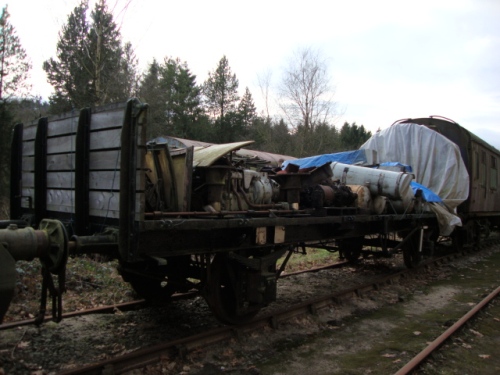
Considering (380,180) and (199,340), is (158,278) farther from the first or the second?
(380,180)

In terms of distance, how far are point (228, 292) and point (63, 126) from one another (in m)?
2.75

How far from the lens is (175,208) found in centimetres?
432

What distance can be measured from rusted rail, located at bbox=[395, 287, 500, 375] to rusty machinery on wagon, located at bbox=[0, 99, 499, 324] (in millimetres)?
1809

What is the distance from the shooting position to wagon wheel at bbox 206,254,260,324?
4824 mm

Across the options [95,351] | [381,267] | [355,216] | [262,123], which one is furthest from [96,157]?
[262,123]

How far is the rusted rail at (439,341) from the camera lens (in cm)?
414

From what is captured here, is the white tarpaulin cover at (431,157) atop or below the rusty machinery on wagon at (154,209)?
atop

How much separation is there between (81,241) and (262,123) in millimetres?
36635

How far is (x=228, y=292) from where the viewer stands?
5156 millimetres

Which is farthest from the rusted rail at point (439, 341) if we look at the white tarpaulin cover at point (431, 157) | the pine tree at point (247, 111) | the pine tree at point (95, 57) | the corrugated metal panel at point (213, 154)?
the pine tree at point (247, 111)

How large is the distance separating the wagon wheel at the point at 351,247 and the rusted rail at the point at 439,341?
2890mm

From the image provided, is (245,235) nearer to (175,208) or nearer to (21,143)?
(175,208)

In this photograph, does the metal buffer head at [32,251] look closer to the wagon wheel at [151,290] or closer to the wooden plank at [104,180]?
the wooden plank at [104,180]

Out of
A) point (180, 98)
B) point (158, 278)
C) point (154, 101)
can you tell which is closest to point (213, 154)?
point (158, 278)
